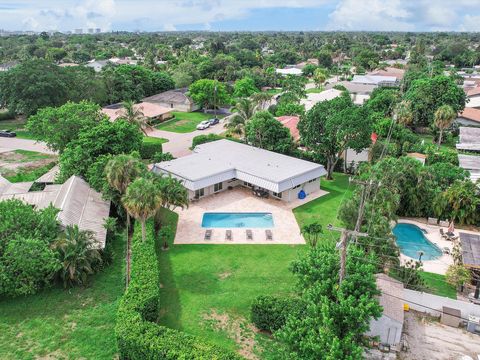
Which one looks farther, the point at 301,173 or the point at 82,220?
the point at 301,173

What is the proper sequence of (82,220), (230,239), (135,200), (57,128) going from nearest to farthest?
(135,200)
(82,220)
(230,239)
(57,128)

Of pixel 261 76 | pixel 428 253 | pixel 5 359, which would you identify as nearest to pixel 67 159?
pixel 5 359

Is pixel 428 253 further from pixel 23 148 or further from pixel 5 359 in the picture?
pixel 23 148

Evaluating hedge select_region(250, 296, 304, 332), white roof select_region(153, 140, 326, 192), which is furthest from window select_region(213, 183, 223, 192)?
hedge select_region(250, 296, 304, 332)

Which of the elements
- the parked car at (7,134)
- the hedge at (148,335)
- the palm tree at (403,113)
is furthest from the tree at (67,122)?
the palm tree at (403,113)

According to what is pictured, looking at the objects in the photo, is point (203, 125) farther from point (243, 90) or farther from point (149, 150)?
point (243, 90)

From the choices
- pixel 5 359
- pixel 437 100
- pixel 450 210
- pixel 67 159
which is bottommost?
pixel 5 359
